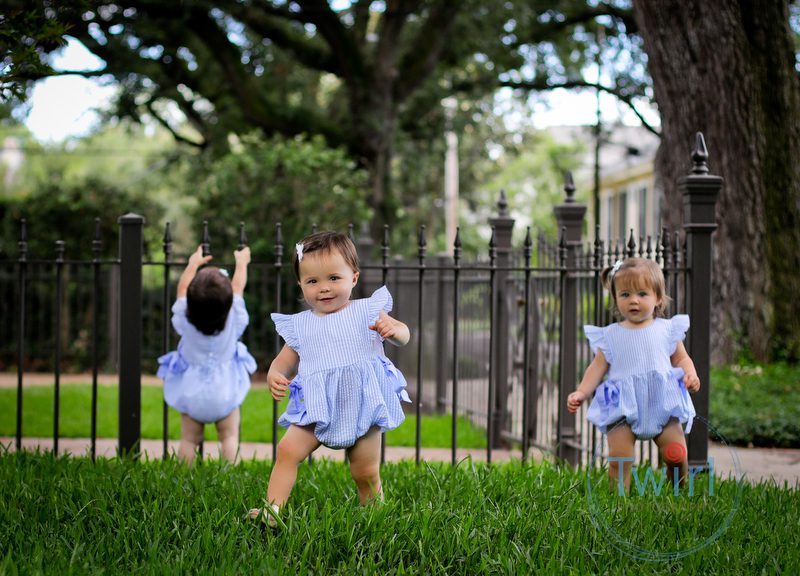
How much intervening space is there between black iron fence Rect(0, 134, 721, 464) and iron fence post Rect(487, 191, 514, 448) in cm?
1

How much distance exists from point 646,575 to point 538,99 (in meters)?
17.4

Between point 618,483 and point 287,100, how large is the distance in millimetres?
15295

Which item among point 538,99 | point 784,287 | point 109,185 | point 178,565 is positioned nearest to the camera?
point 178,565

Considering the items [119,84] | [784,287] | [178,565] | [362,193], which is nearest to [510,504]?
[178,565]

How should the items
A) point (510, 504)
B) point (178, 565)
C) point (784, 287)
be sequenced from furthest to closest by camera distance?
point (784, 287), point (510, 504), point (178, 565)

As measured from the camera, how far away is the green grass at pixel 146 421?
793 cm

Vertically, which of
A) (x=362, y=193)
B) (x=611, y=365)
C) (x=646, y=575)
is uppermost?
(x=362, y=193)

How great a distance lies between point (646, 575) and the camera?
3303 mm

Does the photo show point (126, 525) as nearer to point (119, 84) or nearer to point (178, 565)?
point (178, 565)

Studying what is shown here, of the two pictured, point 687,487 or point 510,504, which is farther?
point 687,487

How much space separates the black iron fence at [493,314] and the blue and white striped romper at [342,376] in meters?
1.22

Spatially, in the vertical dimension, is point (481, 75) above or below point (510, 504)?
above

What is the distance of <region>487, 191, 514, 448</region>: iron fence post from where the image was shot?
742cm

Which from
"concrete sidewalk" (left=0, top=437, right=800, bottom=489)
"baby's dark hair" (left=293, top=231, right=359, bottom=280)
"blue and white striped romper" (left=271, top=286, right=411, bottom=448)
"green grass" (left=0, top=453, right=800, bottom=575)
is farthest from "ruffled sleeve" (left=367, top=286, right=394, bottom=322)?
"concrete sidewalk" (left=0, top=437, right=800, bottom=489)
